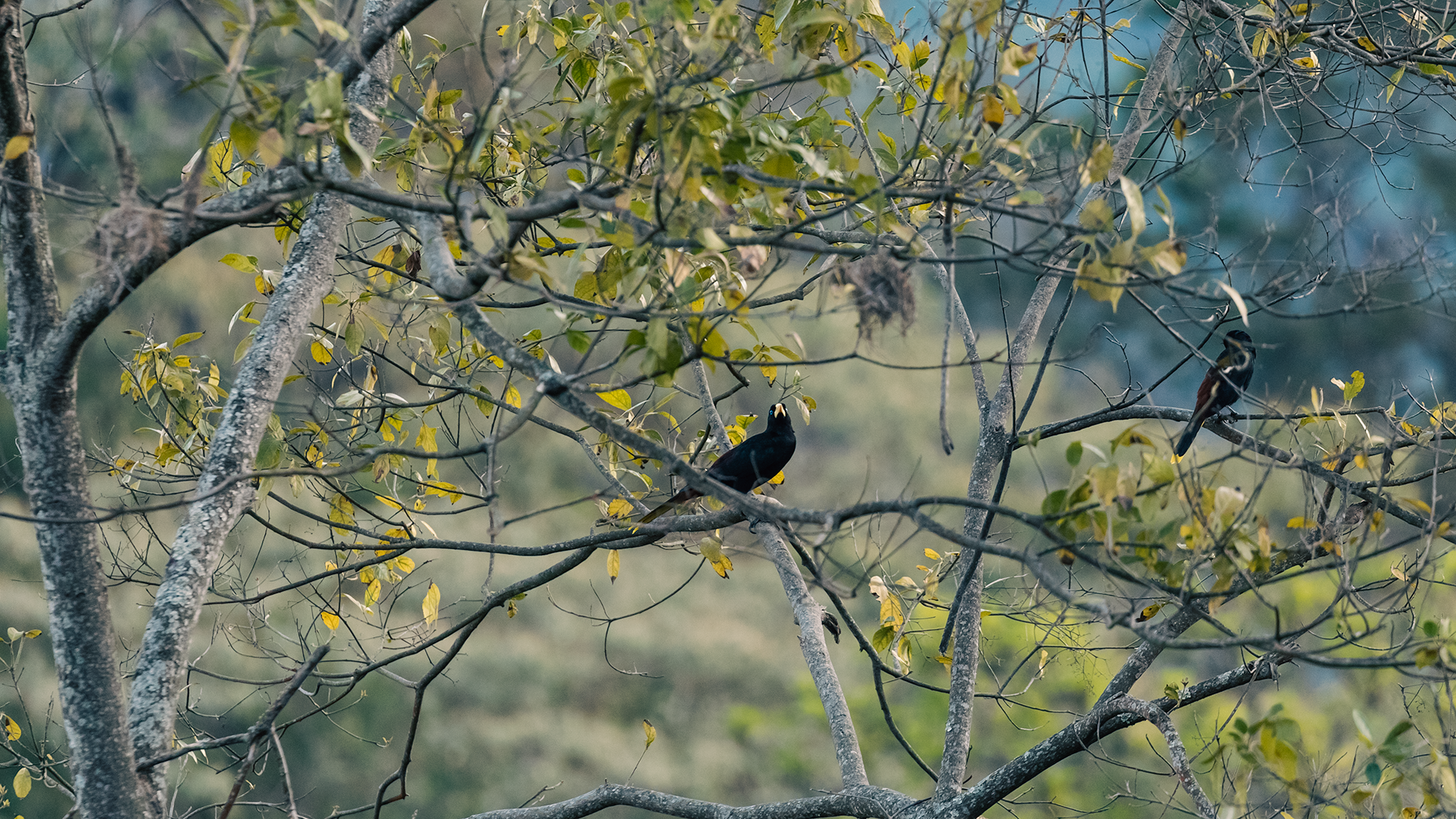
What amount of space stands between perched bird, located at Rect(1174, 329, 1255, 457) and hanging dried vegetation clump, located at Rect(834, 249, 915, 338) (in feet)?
3.03

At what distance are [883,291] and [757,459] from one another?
1632mm

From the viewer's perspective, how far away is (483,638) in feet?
33.4

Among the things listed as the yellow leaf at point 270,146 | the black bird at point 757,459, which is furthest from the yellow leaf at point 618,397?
the yellow leaf at point 270,146

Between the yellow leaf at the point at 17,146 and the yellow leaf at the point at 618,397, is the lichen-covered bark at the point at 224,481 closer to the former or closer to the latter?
the yellow leaf at the point at 17,146

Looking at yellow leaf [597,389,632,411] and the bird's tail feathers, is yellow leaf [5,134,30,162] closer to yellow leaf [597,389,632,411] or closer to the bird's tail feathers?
yellow leaf [597,389,632,411]

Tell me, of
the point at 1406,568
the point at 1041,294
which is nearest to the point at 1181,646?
the point at 1406,568

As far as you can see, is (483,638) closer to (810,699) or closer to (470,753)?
(470,753)

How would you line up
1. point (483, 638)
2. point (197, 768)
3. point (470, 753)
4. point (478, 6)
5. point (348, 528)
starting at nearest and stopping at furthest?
point (348, 528), point (478, 6), point (197, 768), point (470, 753), point (483, 638)

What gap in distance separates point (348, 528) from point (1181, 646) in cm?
153

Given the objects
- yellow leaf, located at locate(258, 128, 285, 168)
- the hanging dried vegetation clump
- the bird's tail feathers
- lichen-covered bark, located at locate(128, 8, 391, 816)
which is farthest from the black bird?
yellow leaf, located at locate(258, 128, 285, 168)

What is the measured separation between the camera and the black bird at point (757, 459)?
9.26 ft

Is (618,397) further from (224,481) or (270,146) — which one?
(270,146)

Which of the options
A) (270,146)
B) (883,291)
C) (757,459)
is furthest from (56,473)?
(757,459)

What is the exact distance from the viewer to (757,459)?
3.13 meters
